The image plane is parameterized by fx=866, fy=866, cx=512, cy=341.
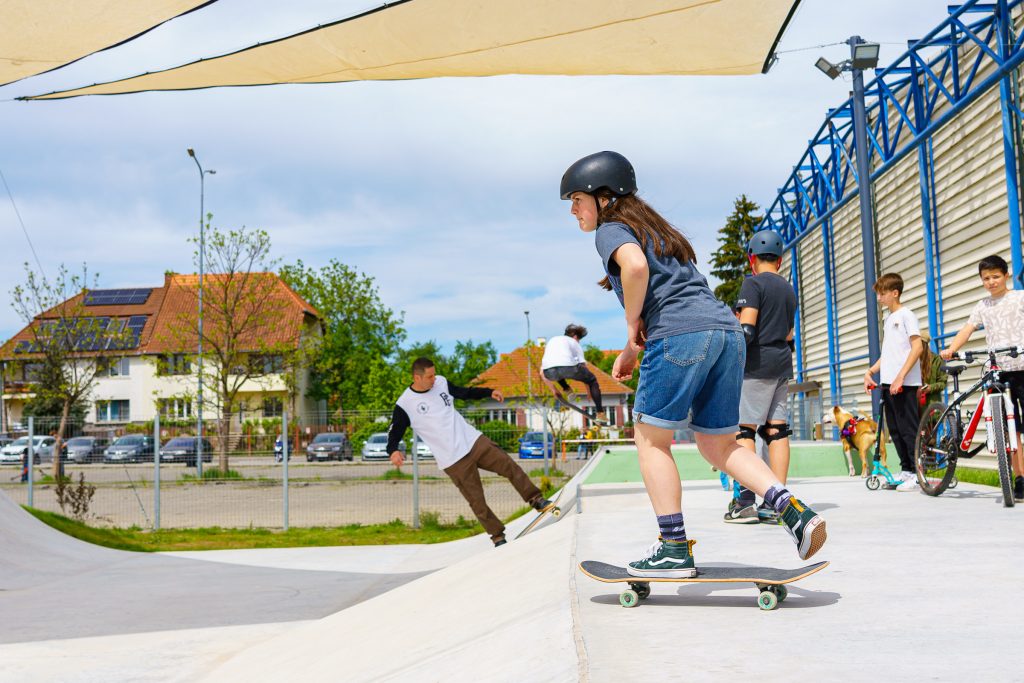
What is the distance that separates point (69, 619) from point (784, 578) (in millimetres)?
5627

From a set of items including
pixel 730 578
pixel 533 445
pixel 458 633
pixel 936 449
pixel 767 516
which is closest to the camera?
pixel 730 578

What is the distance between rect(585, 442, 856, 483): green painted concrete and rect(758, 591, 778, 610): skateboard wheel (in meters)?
7.77

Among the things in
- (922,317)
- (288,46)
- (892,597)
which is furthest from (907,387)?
(922,317)

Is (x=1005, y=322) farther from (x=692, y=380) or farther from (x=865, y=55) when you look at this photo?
(x=865, y=55)

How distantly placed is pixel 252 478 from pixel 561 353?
973 centimetres

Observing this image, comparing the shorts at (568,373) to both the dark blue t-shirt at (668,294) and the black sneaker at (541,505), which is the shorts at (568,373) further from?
the dark blue t-shirt at (668,294)

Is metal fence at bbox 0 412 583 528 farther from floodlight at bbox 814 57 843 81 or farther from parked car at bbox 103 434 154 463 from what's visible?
floodlight at bbox 814 57 843 81

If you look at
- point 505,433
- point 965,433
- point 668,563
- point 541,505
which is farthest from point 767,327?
point 505,433

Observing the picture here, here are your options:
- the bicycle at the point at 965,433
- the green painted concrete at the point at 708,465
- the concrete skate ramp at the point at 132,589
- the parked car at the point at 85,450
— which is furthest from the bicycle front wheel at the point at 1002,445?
the parked car at the point at 85,450

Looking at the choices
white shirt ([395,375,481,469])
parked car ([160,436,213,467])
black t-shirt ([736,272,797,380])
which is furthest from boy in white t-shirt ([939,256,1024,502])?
parked car ([160,436,213,467])

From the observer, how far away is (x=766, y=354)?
541cm

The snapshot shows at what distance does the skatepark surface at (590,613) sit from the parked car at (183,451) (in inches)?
291

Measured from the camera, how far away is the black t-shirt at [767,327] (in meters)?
5.41

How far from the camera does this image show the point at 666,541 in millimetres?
3174
